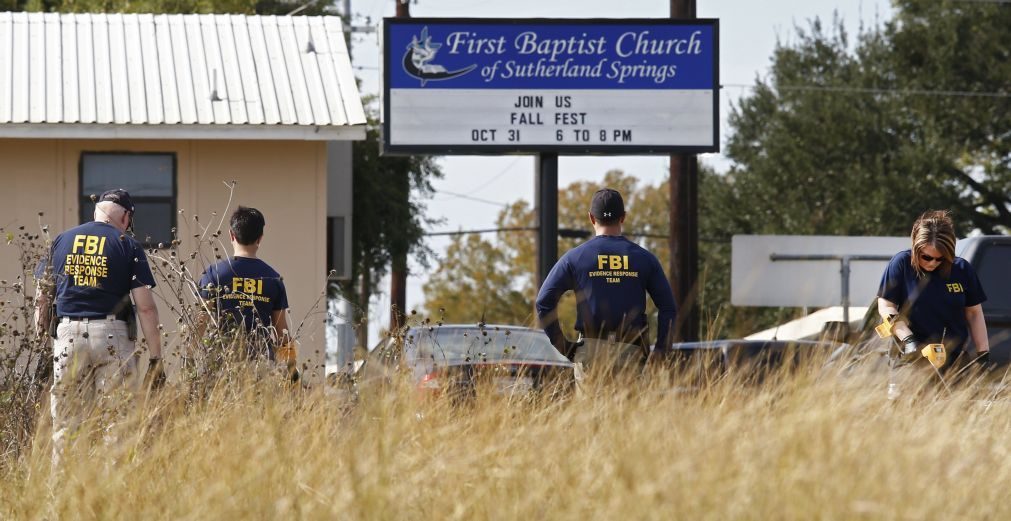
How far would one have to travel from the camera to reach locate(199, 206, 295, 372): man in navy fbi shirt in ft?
28.4

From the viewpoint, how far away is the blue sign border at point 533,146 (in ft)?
52.2

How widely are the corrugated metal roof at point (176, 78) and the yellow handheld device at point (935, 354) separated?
9.18 meters

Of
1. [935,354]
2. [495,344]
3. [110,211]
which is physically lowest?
[495,344]

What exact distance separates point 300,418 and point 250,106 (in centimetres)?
1042

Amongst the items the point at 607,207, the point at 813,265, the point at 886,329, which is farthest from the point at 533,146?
the point at 813,265

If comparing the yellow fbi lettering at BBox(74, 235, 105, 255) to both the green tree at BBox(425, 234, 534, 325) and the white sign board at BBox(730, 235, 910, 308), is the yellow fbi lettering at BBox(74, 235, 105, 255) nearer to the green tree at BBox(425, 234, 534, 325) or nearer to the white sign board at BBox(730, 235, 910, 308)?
the white sign board at BBox(730, 235, 910, 308)

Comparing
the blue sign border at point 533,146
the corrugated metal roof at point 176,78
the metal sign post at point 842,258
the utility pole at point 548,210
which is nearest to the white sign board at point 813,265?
the metal sign post at point 842,258

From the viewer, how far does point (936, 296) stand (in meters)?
8.66

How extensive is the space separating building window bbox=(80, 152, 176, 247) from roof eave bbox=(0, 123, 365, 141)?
0.52 metres

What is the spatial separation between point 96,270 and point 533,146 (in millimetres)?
8083

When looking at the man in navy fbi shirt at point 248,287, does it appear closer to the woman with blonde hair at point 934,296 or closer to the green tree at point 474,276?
the woman with blonde hair at point 934,296

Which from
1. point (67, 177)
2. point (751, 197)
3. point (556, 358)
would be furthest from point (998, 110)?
point (556, 358)

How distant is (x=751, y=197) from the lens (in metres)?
41.3

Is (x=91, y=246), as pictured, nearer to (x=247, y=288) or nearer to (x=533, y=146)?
(x=247, y=288)
